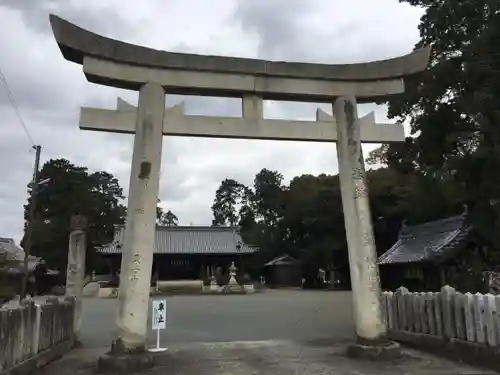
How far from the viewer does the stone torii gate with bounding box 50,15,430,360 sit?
7977 mm

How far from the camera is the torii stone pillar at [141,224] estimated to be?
779cm

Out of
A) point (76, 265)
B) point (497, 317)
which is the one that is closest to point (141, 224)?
point (76, 265)

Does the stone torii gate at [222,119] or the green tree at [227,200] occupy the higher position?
the green tree at [227,200]

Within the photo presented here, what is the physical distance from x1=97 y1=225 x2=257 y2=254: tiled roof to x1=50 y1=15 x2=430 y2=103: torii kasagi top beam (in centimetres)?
3639

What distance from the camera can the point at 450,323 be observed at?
27.1ft

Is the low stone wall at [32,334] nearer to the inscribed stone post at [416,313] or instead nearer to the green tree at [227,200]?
the inscribed stone post at [416,313]

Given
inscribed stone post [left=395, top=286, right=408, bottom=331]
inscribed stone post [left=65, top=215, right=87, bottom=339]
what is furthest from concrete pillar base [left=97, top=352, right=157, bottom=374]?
inscribed stone post [left=395, top=286, right=408, bottom=331]

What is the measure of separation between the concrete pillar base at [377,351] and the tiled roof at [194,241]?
122 feet

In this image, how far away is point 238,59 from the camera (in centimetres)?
899

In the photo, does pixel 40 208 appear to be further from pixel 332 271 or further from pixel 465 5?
pixel 465 5

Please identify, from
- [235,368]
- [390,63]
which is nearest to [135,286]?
[235,368]

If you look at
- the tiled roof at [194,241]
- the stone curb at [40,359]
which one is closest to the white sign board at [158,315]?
the stone curb at [40,359]

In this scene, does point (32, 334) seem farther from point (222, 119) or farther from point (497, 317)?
point (497, 317)

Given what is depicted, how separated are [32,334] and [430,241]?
2187 centimetres
